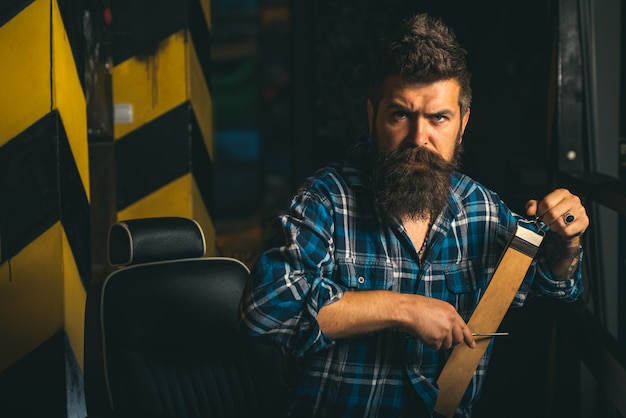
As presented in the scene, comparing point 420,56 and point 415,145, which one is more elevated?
point 420,56

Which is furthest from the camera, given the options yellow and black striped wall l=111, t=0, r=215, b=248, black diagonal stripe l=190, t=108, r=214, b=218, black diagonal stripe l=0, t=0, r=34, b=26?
black diagonal stripe l=190, t=108, r=214, b=218

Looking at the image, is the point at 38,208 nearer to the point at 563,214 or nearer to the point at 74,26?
the point at 74,26

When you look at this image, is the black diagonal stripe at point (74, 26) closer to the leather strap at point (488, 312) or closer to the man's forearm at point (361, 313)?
the man's forearm at point (361, 313)

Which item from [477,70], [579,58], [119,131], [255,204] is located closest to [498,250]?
[579,58]

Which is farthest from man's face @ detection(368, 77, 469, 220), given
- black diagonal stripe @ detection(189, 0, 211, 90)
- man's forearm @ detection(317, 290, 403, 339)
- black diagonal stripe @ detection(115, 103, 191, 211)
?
black diagonal stripe @ detection(189, 0, 211, 90)

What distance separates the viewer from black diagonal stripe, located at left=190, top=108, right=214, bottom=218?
3.80 meters

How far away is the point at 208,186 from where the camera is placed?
4000mm

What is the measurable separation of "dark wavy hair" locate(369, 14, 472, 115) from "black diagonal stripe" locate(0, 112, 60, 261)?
122 centimetres

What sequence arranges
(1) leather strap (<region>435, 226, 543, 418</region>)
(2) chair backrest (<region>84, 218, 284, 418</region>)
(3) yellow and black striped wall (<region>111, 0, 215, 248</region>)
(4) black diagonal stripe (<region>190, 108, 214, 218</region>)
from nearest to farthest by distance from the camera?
1. (1) leather strap (<region>435, 226, 543, 418</region>)
2. (2) chair backrest (<region>84, 218, 284, 418</region>)
3. (3) yellow and black striped wall (<region>111, 0, 215, 248</region>)
4. (4) black diagonal stripe (<region>190, 108, 214, 218</region>)

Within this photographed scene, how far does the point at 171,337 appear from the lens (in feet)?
6.98

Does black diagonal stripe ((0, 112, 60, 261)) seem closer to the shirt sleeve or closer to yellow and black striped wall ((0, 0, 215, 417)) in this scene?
yellow and black striped wall ((0, 0, 215, 417))

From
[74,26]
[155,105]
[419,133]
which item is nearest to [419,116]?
[419,133]

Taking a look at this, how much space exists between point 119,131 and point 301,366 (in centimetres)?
225

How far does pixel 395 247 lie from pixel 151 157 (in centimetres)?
219
